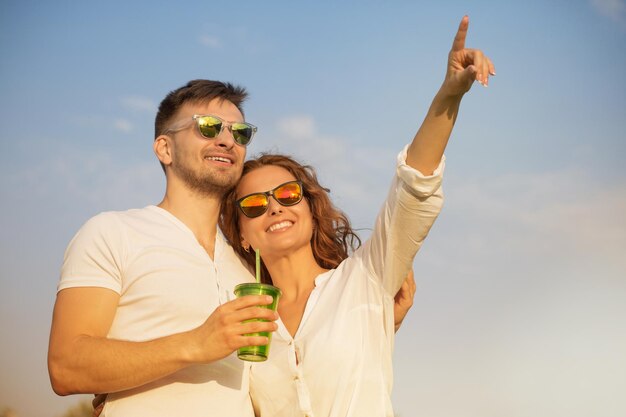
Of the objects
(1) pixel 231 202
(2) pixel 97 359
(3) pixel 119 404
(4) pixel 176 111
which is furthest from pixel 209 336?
(4) pixel 176 111

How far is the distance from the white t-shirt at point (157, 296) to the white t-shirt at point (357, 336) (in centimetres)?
29

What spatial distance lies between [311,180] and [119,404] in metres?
2.45

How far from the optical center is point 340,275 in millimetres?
5035

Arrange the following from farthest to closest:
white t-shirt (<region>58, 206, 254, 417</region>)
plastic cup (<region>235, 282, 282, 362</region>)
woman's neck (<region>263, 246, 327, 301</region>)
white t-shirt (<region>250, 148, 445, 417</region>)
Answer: woman's neck (<region>263, 246, 327, 301</region>), white t-shirt (<region>58, 206, 254, 417</region>), white t-shirt (<region>250, 148, 445, 417</region>), plastic cup (<region>235, 282, 282, 362</region>)

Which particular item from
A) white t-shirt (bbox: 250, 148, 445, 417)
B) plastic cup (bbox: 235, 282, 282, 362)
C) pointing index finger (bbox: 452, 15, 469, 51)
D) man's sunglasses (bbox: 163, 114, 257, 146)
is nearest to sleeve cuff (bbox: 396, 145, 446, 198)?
white t-shirt (bbox: 250, 148, 445, 417)

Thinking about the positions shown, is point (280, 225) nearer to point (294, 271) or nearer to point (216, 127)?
point (294, 271)

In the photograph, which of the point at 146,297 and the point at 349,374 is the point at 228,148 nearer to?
the point at 146,297

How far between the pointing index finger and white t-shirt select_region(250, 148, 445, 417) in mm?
715

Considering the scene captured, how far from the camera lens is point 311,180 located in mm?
5906

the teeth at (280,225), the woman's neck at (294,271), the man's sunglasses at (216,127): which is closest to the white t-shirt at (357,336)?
the woman's neck at (294,271)

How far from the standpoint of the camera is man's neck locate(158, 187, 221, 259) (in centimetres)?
538

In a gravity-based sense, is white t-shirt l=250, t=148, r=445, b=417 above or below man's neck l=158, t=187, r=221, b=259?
below

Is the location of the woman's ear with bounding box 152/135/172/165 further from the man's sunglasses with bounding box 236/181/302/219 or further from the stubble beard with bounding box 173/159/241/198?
the man's sunglasses with bounding box 236/181/302/219

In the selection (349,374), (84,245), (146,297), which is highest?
(84,245)
